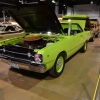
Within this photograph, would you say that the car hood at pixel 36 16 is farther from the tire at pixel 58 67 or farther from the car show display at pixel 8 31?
the car show display at pixel 8 31

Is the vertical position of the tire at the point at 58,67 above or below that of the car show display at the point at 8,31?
below

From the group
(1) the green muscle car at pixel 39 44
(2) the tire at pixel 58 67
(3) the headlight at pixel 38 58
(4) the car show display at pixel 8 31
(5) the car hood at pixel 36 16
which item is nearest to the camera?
(3) the headlight at pixel 38 58

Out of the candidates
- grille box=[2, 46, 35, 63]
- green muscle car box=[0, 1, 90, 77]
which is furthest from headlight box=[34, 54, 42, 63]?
grille box=[2, 46, 35, 63]

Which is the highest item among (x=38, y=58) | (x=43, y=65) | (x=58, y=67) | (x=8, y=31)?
(x=8, y=31)

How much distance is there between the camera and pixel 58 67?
373cm

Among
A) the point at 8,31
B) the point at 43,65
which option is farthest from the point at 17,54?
the point at 8,31

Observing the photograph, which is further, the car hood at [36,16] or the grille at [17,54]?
the car hood at [36,16]

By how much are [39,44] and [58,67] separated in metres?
0.90

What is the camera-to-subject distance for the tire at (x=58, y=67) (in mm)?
3472

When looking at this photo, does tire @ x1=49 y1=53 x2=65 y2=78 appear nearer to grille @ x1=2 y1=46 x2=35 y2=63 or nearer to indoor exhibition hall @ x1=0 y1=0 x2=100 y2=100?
indoor exhibition hall @ x1=0 y1=0 x2=100 y2=100

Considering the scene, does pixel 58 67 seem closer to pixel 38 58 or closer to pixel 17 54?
pixel 38 58

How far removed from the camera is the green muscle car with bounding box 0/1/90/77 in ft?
9.96

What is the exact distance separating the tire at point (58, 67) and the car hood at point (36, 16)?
38.8 inches

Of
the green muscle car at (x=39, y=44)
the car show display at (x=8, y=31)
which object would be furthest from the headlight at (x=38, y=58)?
the car show display at (x=8, y=31)
